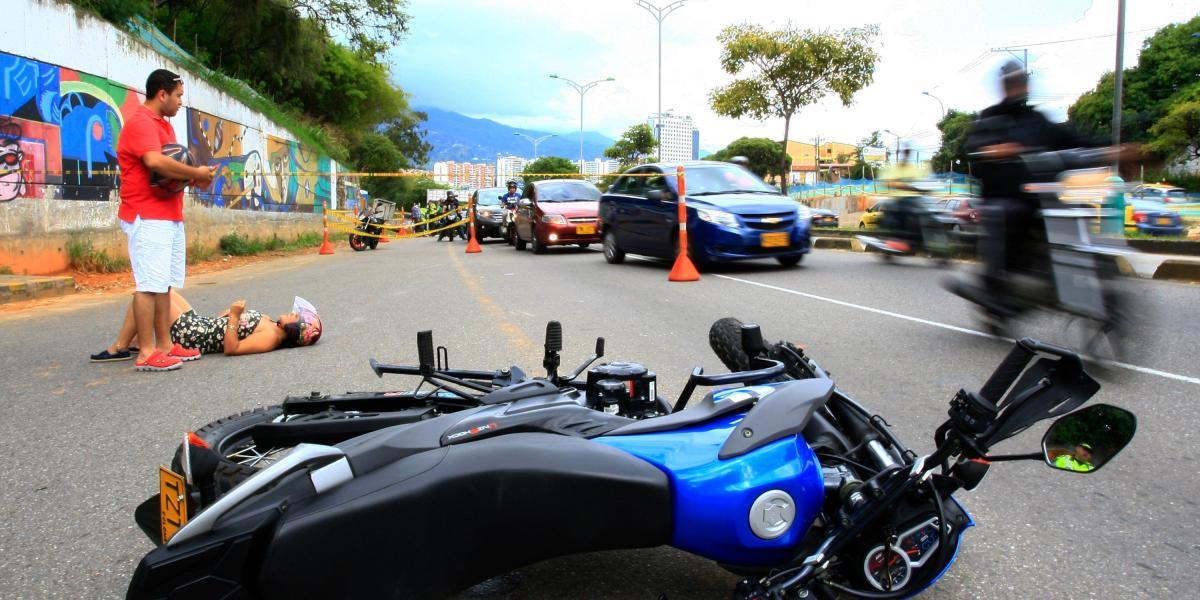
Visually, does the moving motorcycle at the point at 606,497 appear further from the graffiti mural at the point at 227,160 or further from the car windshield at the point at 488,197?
the car windshield at the point at 488,197

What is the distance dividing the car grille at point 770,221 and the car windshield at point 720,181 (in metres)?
0.97

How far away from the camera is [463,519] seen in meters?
1.73

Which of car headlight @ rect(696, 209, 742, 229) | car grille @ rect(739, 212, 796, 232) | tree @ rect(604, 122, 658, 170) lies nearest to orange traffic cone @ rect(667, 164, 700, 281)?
car headlight @ rect(696, 209, 742, 229)

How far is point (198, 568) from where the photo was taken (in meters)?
1.67

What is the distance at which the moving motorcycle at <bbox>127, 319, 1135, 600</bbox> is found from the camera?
168 centimetres

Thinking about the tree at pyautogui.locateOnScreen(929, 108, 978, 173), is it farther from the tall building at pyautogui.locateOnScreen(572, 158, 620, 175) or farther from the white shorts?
the tall building at pyautogui.locateOnScreen(572, 158, 620, 175)

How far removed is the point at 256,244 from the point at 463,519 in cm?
1980

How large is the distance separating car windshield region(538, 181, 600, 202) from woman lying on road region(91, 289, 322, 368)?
11870mm

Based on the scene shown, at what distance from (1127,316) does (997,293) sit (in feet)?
2.31

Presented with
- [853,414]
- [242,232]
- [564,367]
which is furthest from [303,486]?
[242,232]

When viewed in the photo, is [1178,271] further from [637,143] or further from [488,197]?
[637,143]

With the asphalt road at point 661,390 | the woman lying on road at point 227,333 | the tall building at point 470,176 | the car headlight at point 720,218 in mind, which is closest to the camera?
the asphalt road at point 661,390

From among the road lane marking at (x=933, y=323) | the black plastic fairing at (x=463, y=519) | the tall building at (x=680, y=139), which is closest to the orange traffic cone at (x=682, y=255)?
the road lane marking at (x=933, y=323)

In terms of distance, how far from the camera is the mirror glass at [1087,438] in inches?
72.4
